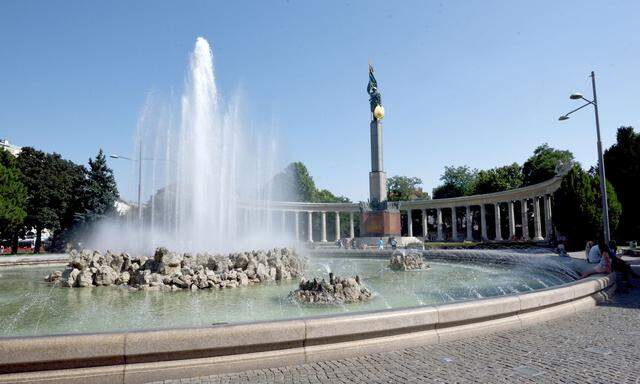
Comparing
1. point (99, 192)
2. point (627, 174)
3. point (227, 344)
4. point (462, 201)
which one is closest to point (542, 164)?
point (462, 201)

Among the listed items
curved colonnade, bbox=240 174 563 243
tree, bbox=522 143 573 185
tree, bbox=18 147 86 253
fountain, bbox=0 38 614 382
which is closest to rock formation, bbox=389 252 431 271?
fountain, bbox=0 38 614 382

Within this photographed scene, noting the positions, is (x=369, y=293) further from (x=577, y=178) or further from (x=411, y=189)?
(x=411, y=189)

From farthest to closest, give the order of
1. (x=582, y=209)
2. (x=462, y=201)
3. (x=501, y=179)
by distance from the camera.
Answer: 1. (x=501, y=179)
2. (x=462, y=201)
3. (x=582, y=209)

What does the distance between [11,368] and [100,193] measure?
177 feet

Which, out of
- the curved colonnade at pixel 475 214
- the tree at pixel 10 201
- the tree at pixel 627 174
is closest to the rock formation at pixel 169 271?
the tree at pixel 10 201

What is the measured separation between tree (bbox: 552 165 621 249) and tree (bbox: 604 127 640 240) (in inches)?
681

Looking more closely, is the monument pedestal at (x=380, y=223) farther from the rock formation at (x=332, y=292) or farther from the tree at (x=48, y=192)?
the rock formation at (x=332, y=292)

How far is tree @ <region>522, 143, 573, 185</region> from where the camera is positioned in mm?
86500

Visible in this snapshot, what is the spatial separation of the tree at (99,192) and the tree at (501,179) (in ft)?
254

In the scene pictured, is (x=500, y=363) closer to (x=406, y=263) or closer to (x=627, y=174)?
(x=406, y=263)

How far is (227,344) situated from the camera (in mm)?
6109

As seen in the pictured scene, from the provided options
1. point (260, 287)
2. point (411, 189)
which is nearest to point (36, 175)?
point (260, 287)

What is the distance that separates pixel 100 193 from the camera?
175ft

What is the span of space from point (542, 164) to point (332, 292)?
8841cm
